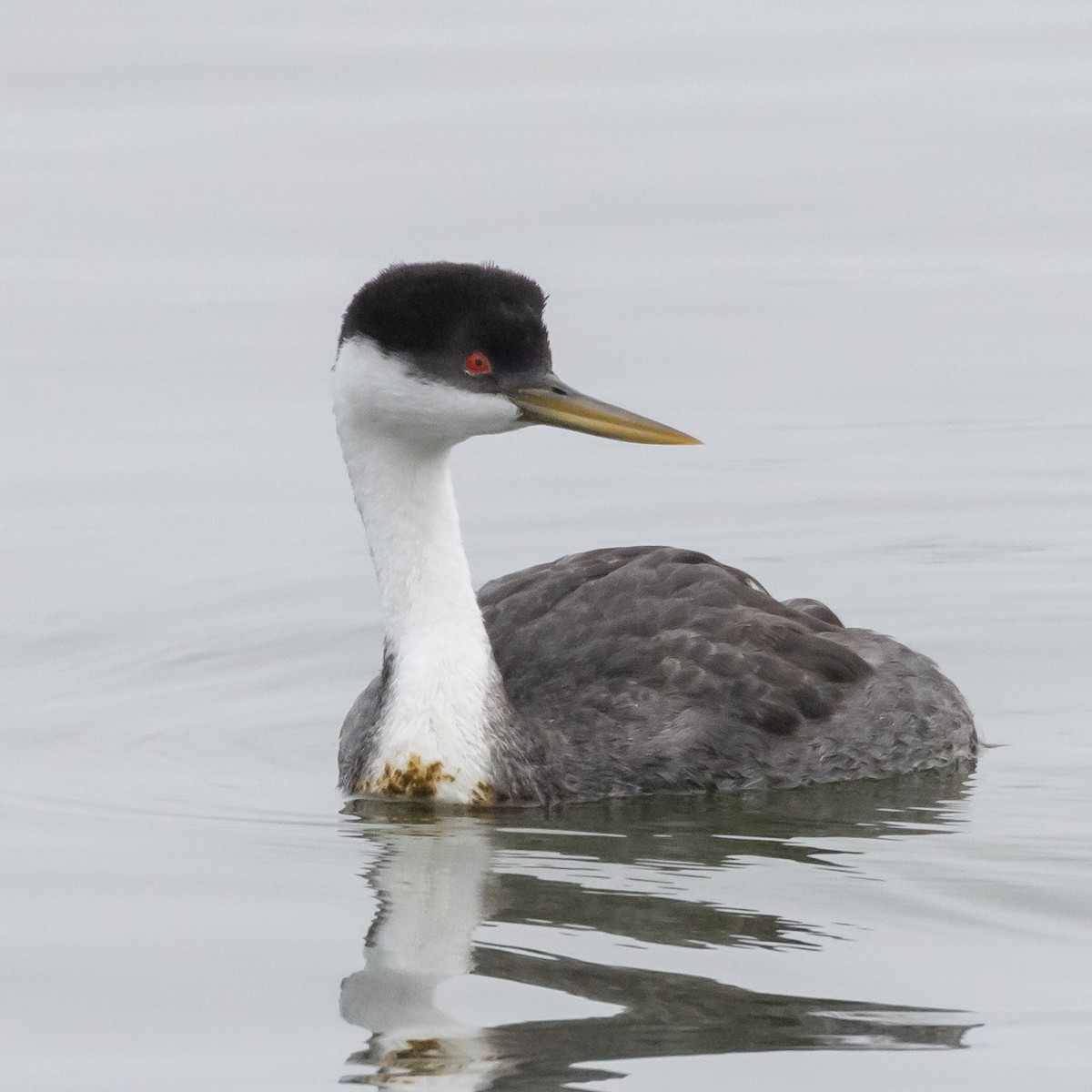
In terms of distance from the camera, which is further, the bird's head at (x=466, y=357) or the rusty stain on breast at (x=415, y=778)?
the rusty stain on breast at (x=415, y=778)

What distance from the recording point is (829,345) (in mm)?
15742

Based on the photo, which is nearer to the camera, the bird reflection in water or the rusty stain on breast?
the bird reflection in water

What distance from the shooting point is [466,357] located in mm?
8945

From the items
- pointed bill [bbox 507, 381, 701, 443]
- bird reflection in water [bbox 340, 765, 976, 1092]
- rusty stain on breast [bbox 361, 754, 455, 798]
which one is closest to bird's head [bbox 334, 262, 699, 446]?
pointed bill [bbox 507, 381, 701, 443]

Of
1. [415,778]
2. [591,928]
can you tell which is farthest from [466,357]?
[591,928]

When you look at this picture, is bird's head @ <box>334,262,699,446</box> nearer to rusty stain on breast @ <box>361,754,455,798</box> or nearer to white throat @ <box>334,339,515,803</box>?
white throat @ <box>334,339,515,803</box>

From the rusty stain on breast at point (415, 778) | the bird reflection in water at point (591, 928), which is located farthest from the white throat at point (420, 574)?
the bird reflection in water at point (591, 928)

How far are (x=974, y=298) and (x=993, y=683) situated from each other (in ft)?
19.5

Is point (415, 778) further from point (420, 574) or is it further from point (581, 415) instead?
point (581, 415)

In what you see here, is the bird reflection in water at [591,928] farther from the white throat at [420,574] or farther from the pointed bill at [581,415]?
the pointed bill at [581,415]

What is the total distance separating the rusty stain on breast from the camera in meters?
9.12

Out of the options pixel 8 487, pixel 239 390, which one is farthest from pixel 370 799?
pixel 239 390

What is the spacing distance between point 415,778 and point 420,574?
2.37 ft

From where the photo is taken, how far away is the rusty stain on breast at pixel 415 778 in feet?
29.9
